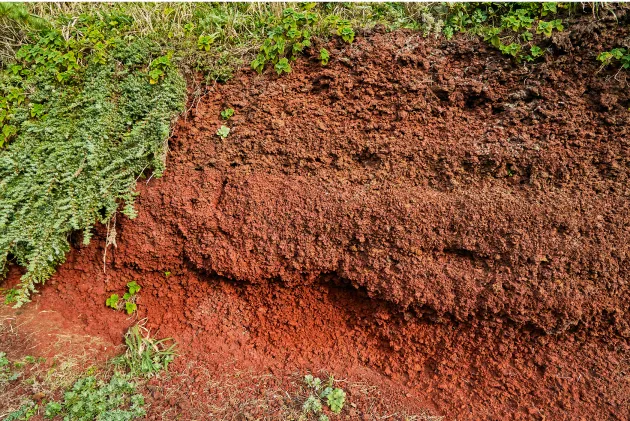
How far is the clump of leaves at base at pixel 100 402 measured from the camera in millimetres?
2666

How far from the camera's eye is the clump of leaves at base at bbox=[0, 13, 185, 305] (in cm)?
306

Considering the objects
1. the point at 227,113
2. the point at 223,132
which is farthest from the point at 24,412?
the point at 227,113

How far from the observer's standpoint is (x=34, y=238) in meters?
3.10

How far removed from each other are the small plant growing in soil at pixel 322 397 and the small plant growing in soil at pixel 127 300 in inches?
60.4

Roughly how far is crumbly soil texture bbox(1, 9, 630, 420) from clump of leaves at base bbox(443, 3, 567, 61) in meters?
0.09

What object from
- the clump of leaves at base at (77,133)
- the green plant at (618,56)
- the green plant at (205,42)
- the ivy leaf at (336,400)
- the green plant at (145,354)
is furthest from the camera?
the green plant at (205,42)

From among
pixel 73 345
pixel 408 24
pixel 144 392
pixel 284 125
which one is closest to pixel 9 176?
pixel 73 345

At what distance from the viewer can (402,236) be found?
2.78 m

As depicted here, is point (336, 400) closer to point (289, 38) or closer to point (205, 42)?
point (289, 38)

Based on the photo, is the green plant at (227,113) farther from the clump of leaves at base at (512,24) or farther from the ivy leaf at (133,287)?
the clump of leaves at base at (512,24)

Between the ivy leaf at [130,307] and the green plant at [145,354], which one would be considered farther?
the ivy leaf at [130,307]

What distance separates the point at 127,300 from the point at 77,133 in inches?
55.1

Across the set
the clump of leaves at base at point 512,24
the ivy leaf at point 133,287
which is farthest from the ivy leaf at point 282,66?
the ivy leaf at point 133,287

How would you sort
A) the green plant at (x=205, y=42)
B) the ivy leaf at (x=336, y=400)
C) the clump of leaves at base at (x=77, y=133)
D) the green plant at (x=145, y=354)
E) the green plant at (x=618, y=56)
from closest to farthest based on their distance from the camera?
the green plant at (x=618, y=56) → the ivy leaf at (x=336, y=400) → the green plant at (x=145, y=354) → the clump of leaves at base at (x=77, y=133) → the green plant at (x=205, y=42)
